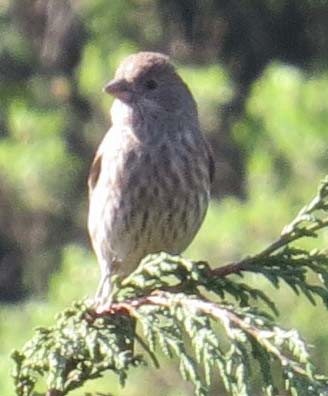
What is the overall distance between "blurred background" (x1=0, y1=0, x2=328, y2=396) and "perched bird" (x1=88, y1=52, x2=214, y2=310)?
255 cm

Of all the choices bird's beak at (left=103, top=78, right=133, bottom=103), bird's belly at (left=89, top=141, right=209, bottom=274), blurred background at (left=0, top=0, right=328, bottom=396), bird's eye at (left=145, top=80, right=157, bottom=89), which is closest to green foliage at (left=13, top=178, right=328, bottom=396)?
bird's belly at (left=89, top=141, right=209, bottom=274)

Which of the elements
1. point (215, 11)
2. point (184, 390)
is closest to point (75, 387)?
point (184, 390)

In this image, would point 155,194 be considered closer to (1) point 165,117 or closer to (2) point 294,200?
(1) point 165,117

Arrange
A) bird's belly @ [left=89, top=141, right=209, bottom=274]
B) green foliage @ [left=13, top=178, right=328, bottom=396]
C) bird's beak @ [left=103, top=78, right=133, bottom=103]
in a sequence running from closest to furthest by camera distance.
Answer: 1. green foliage @ [left=13, top=178, right=328, bottom=396]
2. bird's belly @ [left=89, top=141, right=209, bottom=274]
3. bird's beak @ [left=103, top=78, right=133, bottom=103]

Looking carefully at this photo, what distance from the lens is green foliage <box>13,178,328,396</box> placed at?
3.73 metres

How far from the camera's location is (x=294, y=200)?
10.6 m

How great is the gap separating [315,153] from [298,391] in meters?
7.03

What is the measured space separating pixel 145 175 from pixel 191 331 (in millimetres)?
2030

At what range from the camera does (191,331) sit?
3.83 metres

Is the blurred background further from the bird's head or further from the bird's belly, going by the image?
the bird's belly

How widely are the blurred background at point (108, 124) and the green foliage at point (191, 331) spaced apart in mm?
4398

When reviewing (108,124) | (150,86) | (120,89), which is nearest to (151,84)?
(150,86)

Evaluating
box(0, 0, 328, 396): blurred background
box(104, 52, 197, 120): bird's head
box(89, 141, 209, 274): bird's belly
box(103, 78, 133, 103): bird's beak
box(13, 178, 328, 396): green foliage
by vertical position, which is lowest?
box(13, 178, 328, 396): green foliage

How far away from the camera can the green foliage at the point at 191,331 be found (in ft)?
12.2
